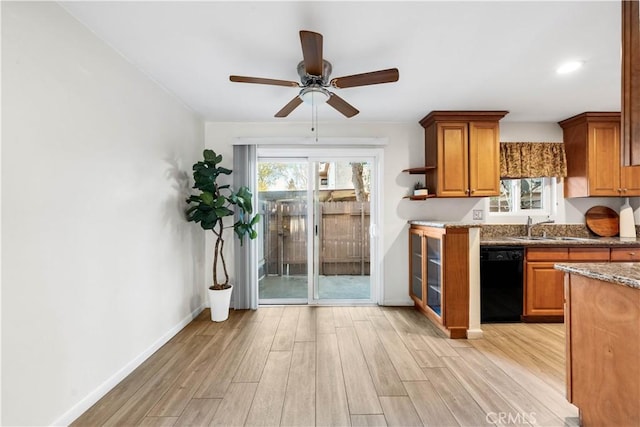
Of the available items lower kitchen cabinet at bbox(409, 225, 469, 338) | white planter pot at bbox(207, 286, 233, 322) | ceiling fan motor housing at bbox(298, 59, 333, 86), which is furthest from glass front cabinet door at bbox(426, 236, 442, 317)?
white planter pot at bbox(207, 286, 233, 322)

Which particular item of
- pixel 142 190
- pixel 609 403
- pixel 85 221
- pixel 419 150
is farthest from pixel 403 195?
pixel 85 221

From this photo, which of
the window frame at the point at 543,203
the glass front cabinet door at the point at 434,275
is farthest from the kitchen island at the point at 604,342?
the window frame at the point at 543,203

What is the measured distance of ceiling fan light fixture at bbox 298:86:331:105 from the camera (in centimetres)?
214

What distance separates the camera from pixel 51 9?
1603 mm

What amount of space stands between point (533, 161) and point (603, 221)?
1215 millimetres

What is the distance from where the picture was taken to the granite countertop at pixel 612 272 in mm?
1253

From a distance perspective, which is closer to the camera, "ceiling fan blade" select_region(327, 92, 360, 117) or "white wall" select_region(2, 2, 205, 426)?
"white wall" select_region(2, 2, 205, 426)

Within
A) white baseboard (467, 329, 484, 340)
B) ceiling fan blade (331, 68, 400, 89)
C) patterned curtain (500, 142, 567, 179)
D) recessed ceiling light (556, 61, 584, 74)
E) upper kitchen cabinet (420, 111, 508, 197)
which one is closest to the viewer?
ceiling fan blade (331, 68, 400, 89)

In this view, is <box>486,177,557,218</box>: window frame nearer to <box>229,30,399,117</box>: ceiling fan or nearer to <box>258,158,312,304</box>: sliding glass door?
<box>258,158,312,304</box>: sliding glass door

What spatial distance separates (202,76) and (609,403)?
3455mm

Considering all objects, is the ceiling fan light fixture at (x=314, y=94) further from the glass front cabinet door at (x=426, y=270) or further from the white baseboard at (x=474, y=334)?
the white baseboard at (x=474, y=334)

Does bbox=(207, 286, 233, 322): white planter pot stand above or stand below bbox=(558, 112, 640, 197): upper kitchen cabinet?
below

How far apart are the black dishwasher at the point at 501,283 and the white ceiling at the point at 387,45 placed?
5.44 feet

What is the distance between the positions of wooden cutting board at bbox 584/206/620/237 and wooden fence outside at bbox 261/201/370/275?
2890 millimetres
